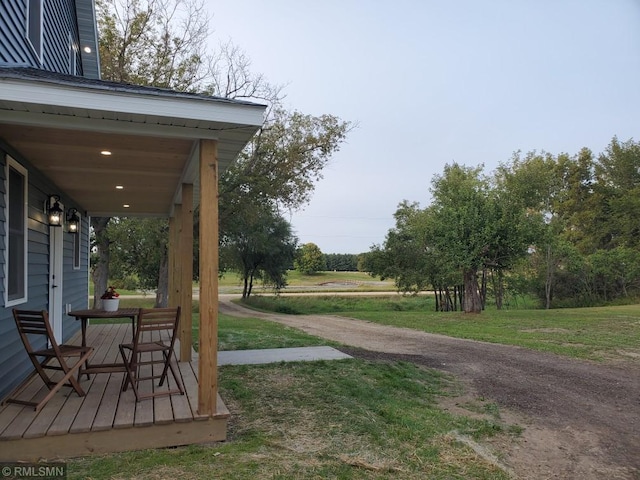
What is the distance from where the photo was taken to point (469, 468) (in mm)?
3072

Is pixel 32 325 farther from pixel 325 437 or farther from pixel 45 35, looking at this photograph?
pixel 45 35

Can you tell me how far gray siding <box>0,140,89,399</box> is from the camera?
12.9 ft

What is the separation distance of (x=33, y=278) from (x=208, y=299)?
295 cm

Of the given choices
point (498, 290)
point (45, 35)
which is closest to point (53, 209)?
point (45, 35)

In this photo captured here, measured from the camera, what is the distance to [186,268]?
523 centimetres

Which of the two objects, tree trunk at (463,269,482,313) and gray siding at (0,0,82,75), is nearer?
gray siding at (0,0,82,75)

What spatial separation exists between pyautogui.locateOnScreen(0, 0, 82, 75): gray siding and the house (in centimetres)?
2

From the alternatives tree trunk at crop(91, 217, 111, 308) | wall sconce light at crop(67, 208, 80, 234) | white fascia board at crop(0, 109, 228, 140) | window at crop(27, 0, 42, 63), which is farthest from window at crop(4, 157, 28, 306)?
tree trunk at crop(91, 217, 111, 308)

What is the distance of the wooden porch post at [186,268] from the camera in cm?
526

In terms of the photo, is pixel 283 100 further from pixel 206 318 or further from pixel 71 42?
pixel 206 318

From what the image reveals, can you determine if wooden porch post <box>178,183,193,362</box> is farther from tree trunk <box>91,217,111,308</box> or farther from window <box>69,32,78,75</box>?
tree trunk <box>91,217,111,308</box>

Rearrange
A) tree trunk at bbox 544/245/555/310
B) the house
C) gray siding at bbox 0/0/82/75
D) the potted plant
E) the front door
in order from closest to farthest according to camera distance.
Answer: the house → gray siding at bbox 0/0/82/75 → the potted plant → the front door → tree trunk at bbox 544/245/555/310

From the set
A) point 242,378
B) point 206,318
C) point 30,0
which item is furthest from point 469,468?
point 30,0

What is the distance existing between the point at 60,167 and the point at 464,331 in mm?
9527
